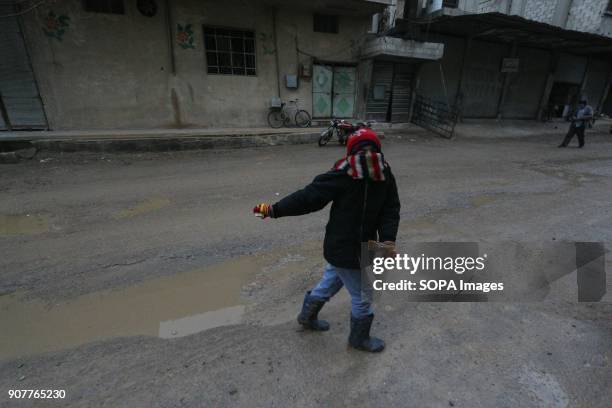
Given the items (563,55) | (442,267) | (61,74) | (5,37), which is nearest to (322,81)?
(61,74)

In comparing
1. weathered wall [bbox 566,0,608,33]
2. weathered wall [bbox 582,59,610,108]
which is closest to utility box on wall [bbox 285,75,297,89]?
weathered wall [bbox 566,0,608,33]

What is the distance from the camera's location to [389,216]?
1993 millimetres

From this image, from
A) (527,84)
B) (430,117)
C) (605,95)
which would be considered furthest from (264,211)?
(605,95)

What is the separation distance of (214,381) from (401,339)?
1.36 meters

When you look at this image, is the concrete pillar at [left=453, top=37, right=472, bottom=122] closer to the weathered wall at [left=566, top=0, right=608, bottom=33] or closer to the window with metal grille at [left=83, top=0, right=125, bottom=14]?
the weathered wall at [left=566, top=0, right=608, bottom=33]

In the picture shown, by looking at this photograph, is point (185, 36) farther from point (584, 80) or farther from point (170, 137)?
point (584, 80)

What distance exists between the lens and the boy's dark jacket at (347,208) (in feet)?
6.11

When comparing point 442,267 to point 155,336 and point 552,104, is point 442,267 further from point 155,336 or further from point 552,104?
point 552,104

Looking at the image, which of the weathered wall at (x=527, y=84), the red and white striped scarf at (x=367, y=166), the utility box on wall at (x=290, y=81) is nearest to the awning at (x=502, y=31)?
the weathered wall at (x=527, y=84)

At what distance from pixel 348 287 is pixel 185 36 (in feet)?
35.7

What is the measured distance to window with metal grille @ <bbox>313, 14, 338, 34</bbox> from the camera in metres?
11.8

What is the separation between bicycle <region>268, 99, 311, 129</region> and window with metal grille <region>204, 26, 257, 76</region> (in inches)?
63.0

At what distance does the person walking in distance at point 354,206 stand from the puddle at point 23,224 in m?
3.81

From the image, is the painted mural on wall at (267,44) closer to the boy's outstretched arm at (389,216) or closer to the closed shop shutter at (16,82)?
the closed shop shutter at (16,82)
